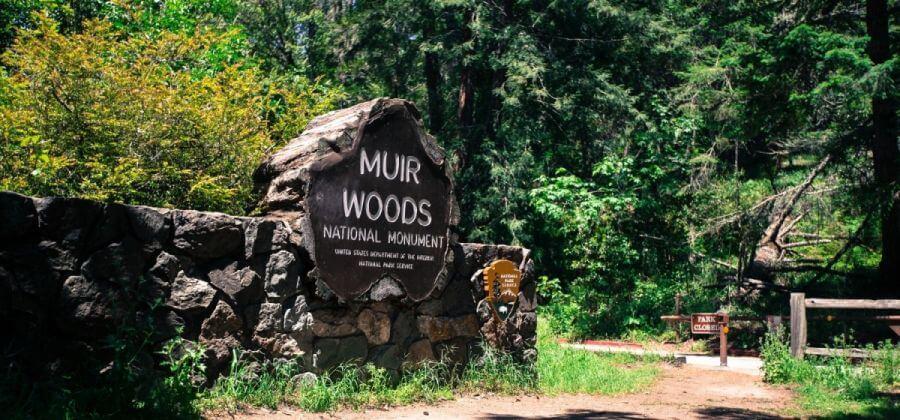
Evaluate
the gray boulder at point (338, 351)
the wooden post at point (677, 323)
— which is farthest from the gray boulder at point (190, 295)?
the wooden post at point (677, 323)

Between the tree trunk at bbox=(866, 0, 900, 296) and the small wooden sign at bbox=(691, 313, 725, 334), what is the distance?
3.64 m

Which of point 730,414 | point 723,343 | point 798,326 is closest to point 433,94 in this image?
point 723,343

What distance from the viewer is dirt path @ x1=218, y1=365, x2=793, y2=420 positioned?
6.93 meters

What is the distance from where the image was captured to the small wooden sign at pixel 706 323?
12562 millimetres

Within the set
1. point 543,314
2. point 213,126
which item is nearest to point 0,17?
point 213,126

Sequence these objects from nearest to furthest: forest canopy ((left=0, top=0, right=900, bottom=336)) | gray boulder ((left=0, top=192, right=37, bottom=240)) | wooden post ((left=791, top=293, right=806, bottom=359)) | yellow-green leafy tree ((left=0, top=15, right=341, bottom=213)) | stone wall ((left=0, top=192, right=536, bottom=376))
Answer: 1. gray boulder ((left=0, top=192, right=37, bottom=240))
2. stone wall ((left=0, top=192, right=536, bottom=376))
3. yellow-green leafy tree ((left=0, top=15, right=341, bottom=213))
4. forest canopy ((left=0, top=0, right=900, bottom=336))
5. wooden post ((left=791, top=293, right=806, bottom=359))

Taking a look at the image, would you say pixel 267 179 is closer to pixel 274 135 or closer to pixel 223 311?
pixel 223 311

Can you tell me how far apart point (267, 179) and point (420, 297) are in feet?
6.18

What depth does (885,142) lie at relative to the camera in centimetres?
1351

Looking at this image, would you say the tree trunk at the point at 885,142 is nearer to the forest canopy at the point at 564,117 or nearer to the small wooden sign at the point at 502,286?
the forest canopy at the point at 564,117

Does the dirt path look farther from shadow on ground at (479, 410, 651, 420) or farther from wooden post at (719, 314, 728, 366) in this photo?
wooden post at (719, 314, 728, 366)

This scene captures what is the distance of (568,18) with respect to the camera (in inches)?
802

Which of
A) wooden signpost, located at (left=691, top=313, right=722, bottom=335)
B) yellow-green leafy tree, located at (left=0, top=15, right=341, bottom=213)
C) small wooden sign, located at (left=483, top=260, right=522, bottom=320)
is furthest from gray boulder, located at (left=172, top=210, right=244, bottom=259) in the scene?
wooden signpost, located at (left=691, top=313, right=722, bottom=335)

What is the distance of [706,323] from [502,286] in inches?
206
